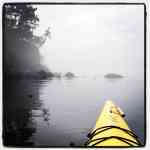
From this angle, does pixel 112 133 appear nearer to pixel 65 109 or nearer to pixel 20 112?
pixel 65 109

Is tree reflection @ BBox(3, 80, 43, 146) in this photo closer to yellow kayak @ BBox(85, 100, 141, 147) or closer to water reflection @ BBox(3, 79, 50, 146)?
water reflection @ BBox(3, 79, 50, 146)

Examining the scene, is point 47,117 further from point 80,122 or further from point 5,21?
point 5,21

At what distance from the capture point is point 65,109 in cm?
108

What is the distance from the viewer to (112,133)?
108 cm

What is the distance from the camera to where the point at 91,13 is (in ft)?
3.58

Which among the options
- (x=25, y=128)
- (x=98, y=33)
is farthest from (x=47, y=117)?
(x=98, y=33)

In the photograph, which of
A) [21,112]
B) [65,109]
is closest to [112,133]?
[65,109]

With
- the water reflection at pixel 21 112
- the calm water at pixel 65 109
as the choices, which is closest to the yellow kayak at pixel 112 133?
the calm water at pixel 65 109

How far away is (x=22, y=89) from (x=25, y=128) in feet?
0.50

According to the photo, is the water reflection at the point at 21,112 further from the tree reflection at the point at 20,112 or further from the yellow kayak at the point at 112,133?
the yellow kayak at the point at 112,133

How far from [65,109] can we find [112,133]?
21cm

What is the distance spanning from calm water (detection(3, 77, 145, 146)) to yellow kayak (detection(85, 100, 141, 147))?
20 mm

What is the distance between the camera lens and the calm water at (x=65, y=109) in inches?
42.6

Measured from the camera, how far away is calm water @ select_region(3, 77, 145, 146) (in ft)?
3.55
